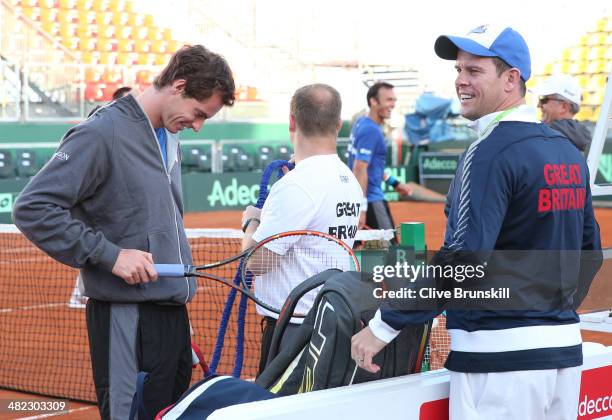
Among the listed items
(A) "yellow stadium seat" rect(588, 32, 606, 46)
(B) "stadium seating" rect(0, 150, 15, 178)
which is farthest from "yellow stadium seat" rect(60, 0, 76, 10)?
(A) "yellow stadium seat" rect(588, 32, 606, 46)

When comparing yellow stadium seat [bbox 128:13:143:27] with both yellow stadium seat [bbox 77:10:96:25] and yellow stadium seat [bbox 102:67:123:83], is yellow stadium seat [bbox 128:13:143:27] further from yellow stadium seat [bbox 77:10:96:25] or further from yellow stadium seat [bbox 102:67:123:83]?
yellow stadium seat [bbox 102:67:123:83]

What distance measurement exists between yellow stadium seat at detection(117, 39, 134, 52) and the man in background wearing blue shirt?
17.0m

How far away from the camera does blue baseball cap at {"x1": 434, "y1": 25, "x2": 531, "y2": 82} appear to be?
9.08ft

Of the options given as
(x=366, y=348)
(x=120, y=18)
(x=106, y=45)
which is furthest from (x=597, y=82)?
(x=366, y=348)

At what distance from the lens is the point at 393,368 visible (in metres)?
2.91

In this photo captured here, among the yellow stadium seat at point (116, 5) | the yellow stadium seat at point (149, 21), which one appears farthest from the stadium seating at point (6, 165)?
the yellow stadium seat at point (149, 21)

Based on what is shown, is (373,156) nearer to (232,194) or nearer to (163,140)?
(163,140)

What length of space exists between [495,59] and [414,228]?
1.80ft

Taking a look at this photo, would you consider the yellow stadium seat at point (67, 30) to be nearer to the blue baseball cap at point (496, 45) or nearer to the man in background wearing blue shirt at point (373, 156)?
the man in background wearing blue shirt at point (373, 156)

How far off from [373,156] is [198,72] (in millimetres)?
6075

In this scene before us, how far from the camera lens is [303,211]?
3939mm

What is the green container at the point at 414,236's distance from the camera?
2936 millimetres

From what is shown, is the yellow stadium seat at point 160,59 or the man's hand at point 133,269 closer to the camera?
the man's hand at point 133,269

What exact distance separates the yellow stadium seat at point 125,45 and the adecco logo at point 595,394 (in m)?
23.3
